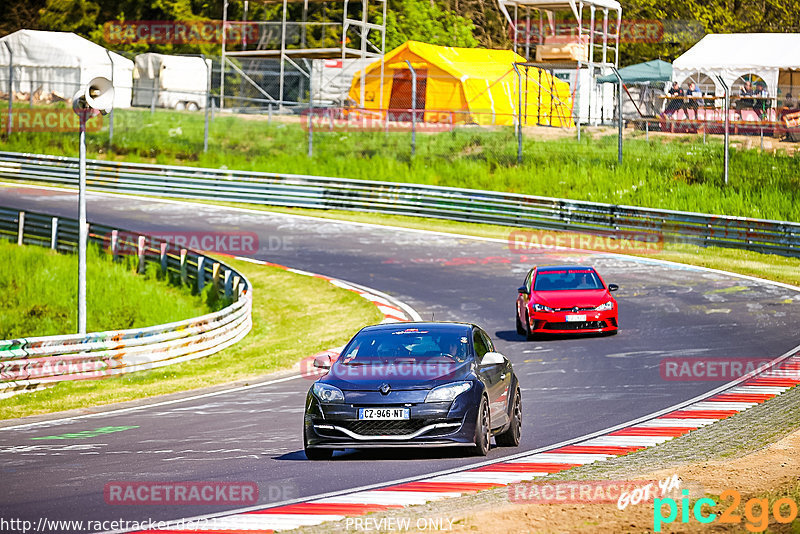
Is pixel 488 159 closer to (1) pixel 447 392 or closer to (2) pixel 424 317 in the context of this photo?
(2) pixel 424 317

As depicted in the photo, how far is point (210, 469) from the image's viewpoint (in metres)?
11.2

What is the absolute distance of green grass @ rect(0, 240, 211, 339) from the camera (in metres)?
26.7

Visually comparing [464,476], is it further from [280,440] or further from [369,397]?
[280,440]

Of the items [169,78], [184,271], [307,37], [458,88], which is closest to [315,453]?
[184,271]

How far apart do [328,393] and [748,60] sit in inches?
1618

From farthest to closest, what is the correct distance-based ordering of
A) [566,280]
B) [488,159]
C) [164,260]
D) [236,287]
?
[488,159] < [164,260] < [236,287] < [566,280]

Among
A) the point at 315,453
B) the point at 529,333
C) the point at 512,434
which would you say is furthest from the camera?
the point at 529,333

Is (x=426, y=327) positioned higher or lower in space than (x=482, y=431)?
higher

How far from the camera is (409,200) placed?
38.6 meters

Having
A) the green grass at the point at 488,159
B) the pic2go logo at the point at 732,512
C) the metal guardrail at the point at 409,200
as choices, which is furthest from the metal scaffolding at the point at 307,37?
the pic2go logo at the point at 732,512

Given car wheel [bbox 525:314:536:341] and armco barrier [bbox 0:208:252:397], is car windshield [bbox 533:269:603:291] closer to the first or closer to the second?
car wheel [bbox 525:314:536:341]

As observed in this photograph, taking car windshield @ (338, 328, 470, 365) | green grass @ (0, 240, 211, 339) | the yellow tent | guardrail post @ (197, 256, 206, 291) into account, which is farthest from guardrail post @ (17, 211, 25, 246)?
car windshield @ (338, 328, 470, 365)

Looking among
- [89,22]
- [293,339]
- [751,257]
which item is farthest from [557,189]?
[89,22]

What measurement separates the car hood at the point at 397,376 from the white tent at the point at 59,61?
4897cm
